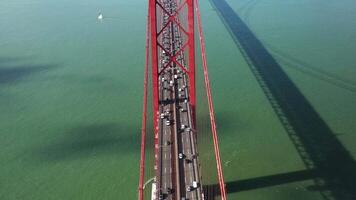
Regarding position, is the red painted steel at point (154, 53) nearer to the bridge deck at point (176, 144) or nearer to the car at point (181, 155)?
the bridge deck at point (176, 144)

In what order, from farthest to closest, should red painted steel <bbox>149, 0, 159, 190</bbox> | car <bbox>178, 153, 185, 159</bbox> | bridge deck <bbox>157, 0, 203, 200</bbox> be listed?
red painted steel <bbox>149, 0, 159, 190</bbox> → car <bbox>178, 153, 185, 159</bbox> → bridge deck <bbox>157, 0, 203, 200</bbox>

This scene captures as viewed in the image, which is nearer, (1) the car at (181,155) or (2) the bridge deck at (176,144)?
(2) the bridge deck at (176,144)

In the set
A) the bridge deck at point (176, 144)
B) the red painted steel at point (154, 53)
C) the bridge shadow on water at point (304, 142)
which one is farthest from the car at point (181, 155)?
the bridge shadow on water at point (304, 142)

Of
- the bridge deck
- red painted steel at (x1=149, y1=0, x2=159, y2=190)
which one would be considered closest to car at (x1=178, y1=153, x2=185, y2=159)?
the bridge deck

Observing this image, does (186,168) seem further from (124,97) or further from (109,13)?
(109,13)

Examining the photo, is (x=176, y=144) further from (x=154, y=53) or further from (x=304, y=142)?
(x=304, y=142)

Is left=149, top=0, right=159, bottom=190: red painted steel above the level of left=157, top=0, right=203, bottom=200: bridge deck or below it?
above

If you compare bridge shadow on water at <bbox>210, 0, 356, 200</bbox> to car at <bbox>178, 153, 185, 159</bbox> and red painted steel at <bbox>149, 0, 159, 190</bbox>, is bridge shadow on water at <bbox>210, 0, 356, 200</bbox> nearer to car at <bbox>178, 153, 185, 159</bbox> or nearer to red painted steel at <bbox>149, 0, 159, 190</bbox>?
car at <bbox>178, 153, 185, 159</bbox>

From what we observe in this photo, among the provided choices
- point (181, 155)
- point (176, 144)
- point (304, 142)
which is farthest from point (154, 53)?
point (304, 142)

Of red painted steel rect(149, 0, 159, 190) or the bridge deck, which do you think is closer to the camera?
the bridge deck
